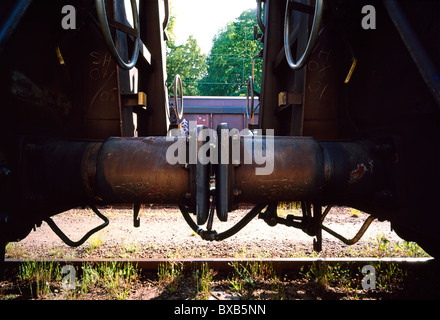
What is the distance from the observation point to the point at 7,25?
1.05 metres

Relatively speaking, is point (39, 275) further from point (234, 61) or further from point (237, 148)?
point (234, 61)

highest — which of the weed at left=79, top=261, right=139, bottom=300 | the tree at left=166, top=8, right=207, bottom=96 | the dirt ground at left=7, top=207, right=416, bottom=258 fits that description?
the tree at left=166, top=8, right=207, bottom=96

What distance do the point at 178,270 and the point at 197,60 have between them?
23.2m

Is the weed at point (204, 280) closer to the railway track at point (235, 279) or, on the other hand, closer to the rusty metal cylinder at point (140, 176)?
the railway track at point (235, 279)

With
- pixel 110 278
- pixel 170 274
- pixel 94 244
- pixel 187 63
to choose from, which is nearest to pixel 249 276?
pixel 170 274

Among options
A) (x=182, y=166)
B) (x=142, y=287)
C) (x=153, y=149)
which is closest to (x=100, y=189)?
(x=153, y=149)

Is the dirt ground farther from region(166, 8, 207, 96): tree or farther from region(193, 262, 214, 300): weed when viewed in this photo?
region(166, 8, 207, 96): tree

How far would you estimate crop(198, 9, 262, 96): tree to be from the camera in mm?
25469

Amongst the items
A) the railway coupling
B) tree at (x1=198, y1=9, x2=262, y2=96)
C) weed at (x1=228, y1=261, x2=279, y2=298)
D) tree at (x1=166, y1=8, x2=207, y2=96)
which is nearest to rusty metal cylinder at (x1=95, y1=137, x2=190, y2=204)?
the railway coupling

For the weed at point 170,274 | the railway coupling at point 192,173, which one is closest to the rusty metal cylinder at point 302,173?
the railway coupling at point 192,173

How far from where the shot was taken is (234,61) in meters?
26.0
